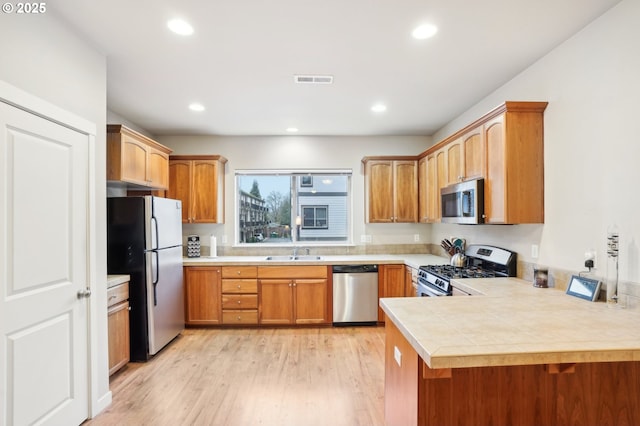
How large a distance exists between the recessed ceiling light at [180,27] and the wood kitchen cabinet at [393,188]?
9.43ft

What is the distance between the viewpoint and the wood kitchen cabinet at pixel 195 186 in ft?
14.0

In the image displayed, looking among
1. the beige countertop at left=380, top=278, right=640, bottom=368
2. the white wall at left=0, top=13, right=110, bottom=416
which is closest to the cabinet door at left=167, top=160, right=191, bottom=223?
the white wall at left=0, top=13, right=110, bottom=416

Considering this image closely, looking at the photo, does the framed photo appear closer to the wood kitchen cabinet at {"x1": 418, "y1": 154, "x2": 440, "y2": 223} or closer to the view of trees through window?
the wood kitchen cabinet at {"x1": 418, "y1": 154, "x2": 440, "y2": 223}

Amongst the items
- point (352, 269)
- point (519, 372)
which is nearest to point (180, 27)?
point (519, 372)

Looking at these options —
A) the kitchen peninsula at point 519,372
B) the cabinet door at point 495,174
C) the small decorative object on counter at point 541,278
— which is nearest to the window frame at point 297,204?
the cabinet door at point 495,174

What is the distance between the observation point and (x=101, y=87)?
2.35 m

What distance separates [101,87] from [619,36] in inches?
135

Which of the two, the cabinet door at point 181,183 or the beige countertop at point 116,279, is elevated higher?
the cabinet door at point 181,183

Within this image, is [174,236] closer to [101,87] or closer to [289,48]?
[101,87]

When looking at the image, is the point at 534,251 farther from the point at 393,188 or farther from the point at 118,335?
the point at 118,335

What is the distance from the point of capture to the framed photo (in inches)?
74.6

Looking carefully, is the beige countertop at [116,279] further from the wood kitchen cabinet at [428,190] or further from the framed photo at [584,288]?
the framed photo at [584,288]

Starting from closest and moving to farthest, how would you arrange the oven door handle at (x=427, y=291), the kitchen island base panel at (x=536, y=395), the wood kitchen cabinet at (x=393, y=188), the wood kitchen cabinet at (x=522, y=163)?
the kitchen island base panel at (x=536, y=395) < the wood kitchen cabinet at (x=522, y=163) < the oven door handle at (x=427, y=291) < the wood kitchen cabinet at (x=393, y=188)

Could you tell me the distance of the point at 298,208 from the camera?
15.8ft
